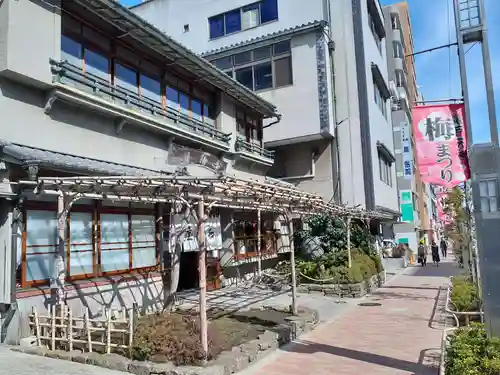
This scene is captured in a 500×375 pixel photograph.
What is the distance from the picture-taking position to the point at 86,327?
27.2 feet

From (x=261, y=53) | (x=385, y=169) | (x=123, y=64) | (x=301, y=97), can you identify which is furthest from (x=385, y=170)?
(x=123, y=64)

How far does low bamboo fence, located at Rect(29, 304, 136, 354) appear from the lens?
323 inches

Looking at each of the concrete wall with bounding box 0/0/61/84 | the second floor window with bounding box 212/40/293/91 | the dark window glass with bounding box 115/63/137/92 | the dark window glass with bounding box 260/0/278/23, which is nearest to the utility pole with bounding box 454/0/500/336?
the concrete wall with bounding box 0/0/61/84

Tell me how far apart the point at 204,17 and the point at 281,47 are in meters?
7.18

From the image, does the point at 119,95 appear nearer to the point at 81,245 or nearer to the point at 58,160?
the point at 58,160

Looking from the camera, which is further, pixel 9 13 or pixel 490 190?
pixel 9 13

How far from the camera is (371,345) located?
385 inches

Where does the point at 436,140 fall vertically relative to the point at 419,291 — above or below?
above

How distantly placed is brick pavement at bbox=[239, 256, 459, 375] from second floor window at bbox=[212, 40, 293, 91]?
1498 cm

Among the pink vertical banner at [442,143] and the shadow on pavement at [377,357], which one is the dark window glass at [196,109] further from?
the shadow on pavement at [377,357]

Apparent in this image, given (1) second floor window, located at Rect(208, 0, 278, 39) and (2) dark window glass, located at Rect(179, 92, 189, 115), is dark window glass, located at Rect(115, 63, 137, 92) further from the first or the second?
(1) second floor window, located at Rect(208, 0, 278, 39)

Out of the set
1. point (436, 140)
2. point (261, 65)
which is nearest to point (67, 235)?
point (436, 140)

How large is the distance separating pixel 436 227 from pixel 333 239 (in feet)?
218

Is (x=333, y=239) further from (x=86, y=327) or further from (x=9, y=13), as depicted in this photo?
(x=9, y=13)
